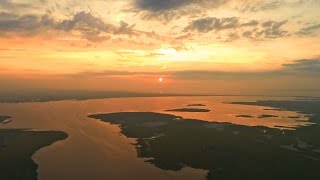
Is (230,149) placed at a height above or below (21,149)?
above

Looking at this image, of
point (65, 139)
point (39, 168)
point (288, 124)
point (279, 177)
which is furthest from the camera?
point (288, 124)

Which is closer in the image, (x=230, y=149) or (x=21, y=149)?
(x=230, y=149)

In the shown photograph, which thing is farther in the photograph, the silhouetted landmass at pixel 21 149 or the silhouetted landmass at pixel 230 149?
the silhouetted landmass at pixel 230 149

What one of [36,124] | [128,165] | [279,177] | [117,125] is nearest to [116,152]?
[128,165]

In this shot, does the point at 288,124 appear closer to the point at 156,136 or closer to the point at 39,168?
the point at 156,136
